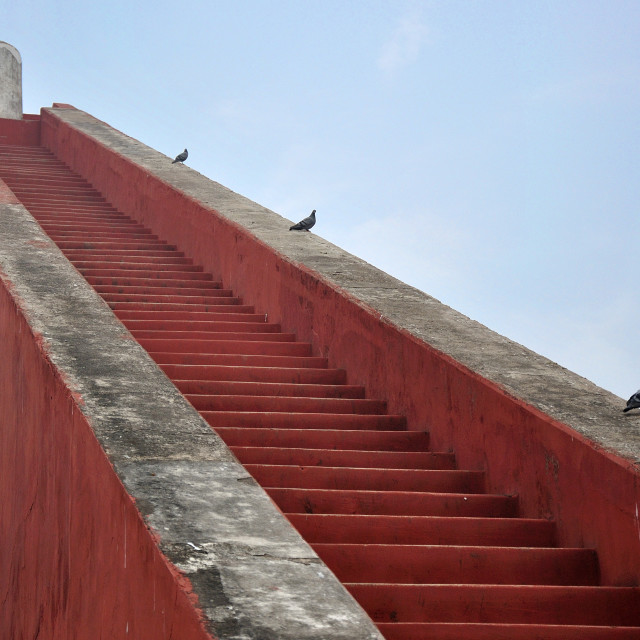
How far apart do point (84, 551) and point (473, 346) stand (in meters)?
2.23

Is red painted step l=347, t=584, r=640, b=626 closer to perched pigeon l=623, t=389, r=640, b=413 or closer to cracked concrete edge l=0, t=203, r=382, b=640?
cracked concrete edge l=0, t=203, r=382, b=640

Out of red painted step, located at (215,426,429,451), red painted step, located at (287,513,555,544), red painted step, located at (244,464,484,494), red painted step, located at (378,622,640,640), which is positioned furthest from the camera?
red painted step, located at (215,426,429,451)

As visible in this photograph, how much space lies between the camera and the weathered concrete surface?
61.8ft

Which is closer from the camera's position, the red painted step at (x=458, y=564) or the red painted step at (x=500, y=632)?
the red painted step at (x=500, y=632)

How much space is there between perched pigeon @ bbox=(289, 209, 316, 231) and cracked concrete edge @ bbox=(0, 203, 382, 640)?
277 cm

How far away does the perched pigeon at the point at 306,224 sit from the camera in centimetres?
801

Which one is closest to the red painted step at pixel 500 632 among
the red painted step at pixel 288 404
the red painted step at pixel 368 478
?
the red painted step at pixel 368 478

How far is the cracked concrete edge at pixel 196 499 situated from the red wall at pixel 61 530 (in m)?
0.06

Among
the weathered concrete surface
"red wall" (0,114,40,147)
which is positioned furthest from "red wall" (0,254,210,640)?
the weathered concrete surface

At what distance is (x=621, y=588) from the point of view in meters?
3.62

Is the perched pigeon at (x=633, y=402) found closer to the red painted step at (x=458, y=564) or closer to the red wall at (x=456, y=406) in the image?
the red wall at (x=456, y=406)

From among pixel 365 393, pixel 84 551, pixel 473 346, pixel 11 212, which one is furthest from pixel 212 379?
pixel 11 212

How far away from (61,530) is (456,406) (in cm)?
186

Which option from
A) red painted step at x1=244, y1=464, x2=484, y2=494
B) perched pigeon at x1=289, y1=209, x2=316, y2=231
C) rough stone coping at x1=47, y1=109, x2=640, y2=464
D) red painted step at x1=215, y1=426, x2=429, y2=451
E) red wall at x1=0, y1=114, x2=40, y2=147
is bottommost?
red painted step at x1=244, y1=464, x2=484, y2=494
